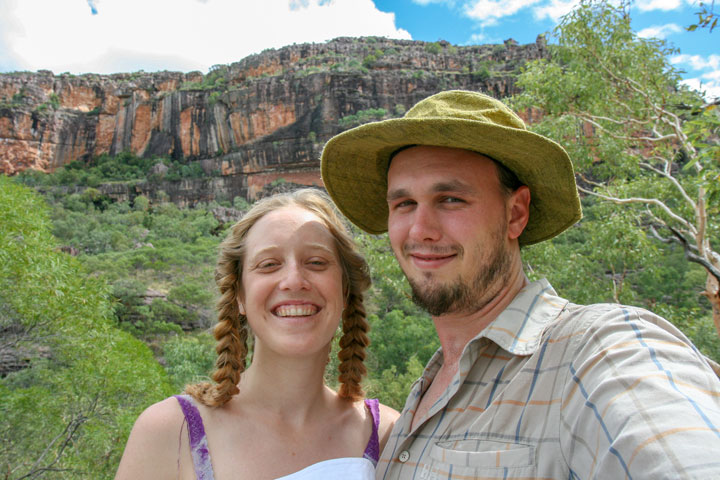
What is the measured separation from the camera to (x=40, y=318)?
790 cm

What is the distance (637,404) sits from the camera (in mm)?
840

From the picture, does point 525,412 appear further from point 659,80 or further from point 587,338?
point 659,80

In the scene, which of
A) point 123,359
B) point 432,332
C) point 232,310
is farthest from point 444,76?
point 232,310

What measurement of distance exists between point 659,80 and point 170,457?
7.34 metres

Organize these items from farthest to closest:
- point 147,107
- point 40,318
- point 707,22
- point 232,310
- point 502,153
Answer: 1. point 147,107
2. point 40,318
3. point 707,22
4. point 232,310
5. point 502,153

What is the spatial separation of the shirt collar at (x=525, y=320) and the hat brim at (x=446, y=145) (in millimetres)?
404

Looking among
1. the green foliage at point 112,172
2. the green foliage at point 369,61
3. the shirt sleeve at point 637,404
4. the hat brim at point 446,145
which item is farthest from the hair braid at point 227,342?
the green foliage at point 369,61

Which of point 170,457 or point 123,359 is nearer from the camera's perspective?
point 170,457

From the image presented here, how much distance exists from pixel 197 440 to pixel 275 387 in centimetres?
36

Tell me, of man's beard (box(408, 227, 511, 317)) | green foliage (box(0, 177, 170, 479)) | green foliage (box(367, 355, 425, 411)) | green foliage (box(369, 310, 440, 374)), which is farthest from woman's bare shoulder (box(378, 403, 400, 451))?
green foliage (box(369, 310, 440, 374))

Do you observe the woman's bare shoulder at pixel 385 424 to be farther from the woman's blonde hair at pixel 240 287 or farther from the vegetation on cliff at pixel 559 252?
the vegetation on cliff at pixel 559 252

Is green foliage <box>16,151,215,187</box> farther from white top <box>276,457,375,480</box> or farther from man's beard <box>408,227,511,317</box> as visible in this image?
man's beard <box>408,227,511,317</box>

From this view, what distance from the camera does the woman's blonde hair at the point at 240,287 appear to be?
1857 millimetres

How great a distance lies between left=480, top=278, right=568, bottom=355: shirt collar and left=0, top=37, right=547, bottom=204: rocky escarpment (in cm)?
4411
